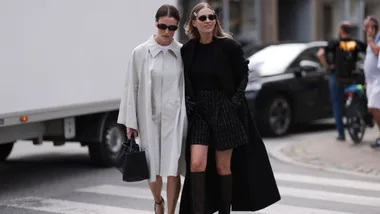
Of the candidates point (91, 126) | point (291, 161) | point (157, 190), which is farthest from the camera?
point (291, 161)

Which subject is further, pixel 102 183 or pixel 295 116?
pixel 295 116

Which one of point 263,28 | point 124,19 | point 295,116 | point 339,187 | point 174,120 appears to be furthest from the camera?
point 263,28

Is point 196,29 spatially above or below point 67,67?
above

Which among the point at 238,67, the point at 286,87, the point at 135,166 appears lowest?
the point at 286,87

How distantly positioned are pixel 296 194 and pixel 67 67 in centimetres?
281

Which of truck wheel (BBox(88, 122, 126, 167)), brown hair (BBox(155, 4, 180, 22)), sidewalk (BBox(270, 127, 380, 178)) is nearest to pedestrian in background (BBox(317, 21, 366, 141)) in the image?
sidewalk (BBox(270, 127, 380, 178))

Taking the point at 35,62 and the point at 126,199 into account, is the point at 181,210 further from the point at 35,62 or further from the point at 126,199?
the point at 35,62

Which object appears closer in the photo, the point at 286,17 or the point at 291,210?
the point at 291,210

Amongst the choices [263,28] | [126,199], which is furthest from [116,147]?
[263,28]

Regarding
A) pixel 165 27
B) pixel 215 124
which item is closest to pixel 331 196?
pixel 215 124

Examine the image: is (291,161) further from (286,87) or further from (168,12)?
(168,12)

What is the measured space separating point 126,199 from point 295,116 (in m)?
6.22

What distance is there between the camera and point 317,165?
10156mm

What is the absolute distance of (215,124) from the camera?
19.4 ft
